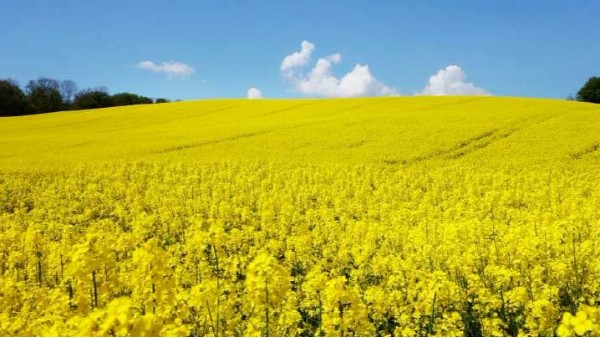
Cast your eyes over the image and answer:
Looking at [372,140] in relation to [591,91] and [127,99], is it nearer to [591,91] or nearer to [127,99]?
[591,91]

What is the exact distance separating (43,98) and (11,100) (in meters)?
8.19

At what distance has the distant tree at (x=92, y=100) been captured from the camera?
83.2m

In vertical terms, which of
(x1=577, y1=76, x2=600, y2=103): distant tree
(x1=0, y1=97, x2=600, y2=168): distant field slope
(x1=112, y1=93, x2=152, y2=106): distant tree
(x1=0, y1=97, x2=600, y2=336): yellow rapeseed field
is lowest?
(x1=0, y1=97, x2=600, y2=336): yellow rapeseed field

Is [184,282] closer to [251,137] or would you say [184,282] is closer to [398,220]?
[398,220]

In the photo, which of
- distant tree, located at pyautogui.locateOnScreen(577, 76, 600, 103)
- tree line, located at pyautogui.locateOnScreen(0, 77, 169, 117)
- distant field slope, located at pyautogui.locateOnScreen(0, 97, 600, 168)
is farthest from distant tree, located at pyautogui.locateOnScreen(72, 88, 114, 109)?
distant tree, located at pyautogui.locateOnScreen(577, 76, 600, 103)

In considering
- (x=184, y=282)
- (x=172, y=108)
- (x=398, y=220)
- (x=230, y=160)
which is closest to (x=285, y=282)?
(x=184, y=282)

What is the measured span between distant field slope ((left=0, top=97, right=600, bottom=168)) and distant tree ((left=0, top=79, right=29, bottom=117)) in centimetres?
3494

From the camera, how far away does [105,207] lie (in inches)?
695

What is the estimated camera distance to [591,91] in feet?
242

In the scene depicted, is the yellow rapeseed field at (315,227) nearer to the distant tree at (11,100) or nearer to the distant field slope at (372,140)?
the distant field slope at (372,140)

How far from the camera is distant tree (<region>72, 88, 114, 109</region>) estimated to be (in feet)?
273

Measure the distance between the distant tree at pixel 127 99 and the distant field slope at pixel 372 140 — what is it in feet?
152

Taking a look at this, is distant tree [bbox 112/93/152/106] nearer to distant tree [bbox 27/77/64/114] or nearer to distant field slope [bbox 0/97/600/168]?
distant tree [bbox 27/77/64/114]

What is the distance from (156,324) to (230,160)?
20984 mm
